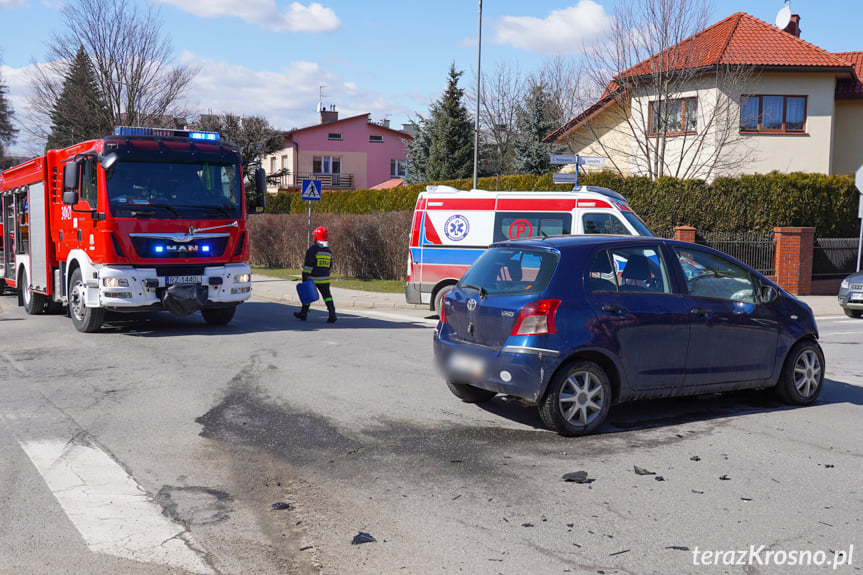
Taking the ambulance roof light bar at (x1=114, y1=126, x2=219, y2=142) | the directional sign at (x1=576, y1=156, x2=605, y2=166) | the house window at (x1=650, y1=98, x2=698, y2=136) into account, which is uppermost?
the house window at (x1=650, y1=98, x2=698, y2=136)

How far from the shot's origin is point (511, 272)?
670 centimetres

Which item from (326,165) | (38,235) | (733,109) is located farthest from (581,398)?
(326,165)

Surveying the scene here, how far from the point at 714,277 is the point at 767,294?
636 mm

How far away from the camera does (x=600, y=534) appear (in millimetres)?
4312

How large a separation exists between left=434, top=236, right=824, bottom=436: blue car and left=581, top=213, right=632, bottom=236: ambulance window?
20.5ft

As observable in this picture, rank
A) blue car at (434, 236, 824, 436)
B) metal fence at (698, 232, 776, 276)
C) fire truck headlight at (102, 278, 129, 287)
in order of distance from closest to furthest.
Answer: blue car at (434, 236, 824, 436) → fire truck headlight at (102, 278, 129, 287) → metal fence at (698, 232, 776, 276)

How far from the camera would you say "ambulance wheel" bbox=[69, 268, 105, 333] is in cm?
1203

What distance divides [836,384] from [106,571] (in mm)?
7935

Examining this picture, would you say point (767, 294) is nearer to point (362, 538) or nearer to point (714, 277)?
point (714, 277)

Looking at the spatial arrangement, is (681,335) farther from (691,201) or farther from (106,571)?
(691,201)

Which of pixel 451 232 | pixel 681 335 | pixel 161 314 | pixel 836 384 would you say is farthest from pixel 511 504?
pixel 161 314

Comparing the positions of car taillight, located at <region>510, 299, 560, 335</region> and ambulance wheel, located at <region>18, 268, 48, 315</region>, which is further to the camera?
ambulance wheel, located at <region>18, 268, 48, 315</region>

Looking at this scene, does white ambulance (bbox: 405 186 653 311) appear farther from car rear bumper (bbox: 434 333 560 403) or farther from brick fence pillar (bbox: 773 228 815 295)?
brick fence pillar (bbox: 773 228 815 295)

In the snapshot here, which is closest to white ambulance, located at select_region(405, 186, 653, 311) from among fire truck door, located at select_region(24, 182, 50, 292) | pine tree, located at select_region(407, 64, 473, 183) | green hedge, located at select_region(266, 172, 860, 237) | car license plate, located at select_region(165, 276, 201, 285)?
car license plate, located at select_region(165, 276, 201, 285)
